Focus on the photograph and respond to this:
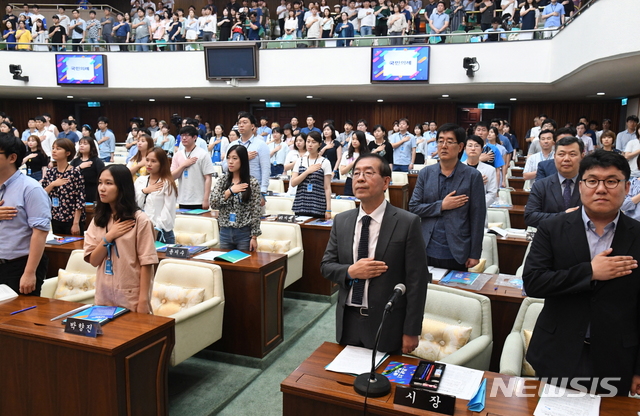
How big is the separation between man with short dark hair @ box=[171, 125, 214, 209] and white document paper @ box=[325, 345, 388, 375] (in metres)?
3.37

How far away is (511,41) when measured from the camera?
10242mm

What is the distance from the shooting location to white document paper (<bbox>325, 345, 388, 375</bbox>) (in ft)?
6.31

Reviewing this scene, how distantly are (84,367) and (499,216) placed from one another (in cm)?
403

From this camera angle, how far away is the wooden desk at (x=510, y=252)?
13.4ft

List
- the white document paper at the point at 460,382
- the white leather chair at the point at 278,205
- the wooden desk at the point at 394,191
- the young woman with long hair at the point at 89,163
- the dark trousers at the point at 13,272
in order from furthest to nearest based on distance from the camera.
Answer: the wooden desk at the point at 394,191 → the white leather chair at the point at 278,205 → the young woman with long hair at the point at 89,163 → the dark trousers at the point at 13,272 → the white document paper at the point at 460,382

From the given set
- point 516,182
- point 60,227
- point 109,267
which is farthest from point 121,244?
point 516,182

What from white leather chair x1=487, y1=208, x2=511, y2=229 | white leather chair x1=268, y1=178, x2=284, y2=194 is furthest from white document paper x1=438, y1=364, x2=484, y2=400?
white leather chair x1=268, y1=178, x2=284, y2=194

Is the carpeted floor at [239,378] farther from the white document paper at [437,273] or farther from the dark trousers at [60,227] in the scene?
the dark trousers at [60,227]

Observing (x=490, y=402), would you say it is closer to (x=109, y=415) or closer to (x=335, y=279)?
(x=335, y=279)

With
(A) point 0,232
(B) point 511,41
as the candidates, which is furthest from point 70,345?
(B) point 511,41

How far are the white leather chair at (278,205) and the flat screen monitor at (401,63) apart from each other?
6339 millimetres

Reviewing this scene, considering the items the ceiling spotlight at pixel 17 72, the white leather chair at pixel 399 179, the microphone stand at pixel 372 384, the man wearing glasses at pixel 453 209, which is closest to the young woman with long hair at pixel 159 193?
the man wearing glasses at pixel 453 209

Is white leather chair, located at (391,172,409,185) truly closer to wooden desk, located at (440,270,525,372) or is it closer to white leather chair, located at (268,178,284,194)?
white leather chair, located at (268,178,284,194)

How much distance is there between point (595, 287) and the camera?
1.75 metres
